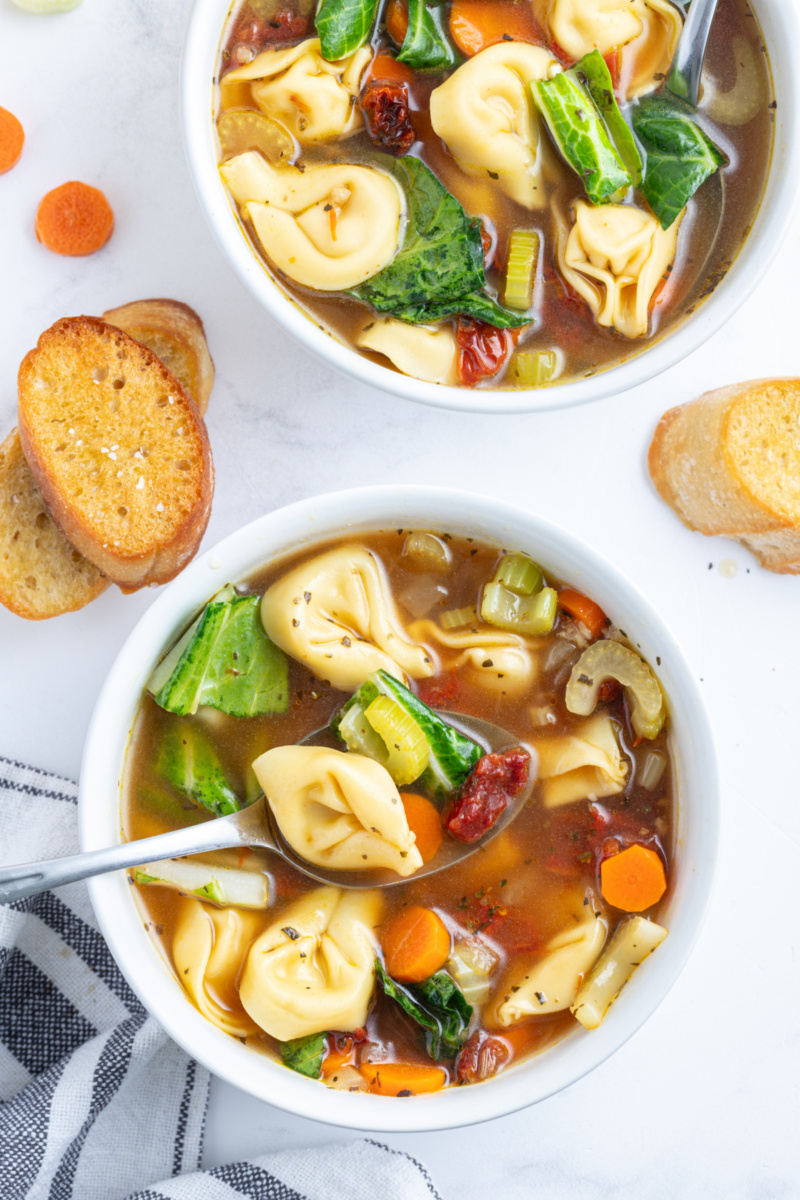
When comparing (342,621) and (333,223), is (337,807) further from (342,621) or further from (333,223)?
(333,223)

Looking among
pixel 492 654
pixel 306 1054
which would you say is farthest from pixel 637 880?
pixel 306 1054

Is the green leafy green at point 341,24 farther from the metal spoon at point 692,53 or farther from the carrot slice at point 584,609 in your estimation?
the carrot slice at point 584,609

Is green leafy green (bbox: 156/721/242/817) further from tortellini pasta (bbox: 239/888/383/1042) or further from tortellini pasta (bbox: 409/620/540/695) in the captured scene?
tortellini pasta (bbox: 409/620/540/695)

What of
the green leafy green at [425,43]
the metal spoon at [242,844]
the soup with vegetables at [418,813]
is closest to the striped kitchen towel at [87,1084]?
the soup with vegetables at [418,813]

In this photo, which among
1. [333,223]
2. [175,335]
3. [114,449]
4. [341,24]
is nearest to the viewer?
[341,24]

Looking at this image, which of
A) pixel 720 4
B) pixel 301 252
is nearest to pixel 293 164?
pixel 301 252

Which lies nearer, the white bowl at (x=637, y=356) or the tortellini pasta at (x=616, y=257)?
the white bowl at (x=637, y=356)

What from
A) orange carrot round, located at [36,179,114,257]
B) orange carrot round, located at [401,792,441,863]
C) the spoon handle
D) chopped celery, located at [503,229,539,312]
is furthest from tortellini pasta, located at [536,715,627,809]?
orange carrot round, located at [36,179,114,257]
